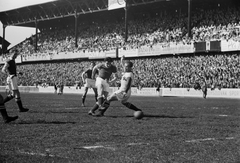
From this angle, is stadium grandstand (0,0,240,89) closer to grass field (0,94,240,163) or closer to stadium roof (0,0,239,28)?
stadium roof (0,0,239,28)

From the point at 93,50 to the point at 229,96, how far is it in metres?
21.9

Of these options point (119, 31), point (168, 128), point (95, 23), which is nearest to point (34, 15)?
point (95, 23)

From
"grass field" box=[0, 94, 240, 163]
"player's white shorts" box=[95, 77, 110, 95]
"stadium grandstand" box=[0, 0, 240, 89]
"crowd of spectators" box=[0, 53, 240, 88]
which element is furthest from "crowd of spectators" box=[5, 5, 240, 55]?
"grass field" box=[0, 94, 240, 163]

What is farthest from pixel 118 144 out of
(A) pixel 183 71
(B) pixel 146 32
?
(B) pixel 146 32

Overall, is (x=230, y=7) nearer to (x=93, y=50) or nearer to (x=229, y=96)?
(x=229, y=96)

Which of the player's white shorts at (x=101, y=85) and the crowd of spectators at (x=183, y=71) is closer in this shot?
the player's white shorts at (x=101, y=85)

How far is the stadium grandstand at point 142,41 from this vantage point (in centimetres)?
3794

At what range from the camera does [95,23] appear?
62.2 metres

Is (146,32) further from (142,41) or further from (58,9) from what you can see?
(58,9)

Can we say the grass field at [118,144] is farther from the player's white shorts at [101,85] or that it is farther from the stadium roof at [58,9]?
the stadium roof at [58,9]

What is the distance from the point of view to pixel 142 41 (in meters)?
47.5

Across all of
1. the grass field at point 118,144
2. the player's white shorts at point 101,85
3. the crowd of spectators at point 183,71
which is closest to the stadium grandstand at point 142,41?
the crowd of spectators at point 183,71

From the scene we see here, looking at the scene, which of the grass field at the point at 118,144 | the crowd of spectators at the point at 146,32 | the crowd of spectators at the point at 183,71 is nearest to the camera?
the grass field at the point at 118,144

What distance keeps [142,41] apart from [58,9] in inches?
802
